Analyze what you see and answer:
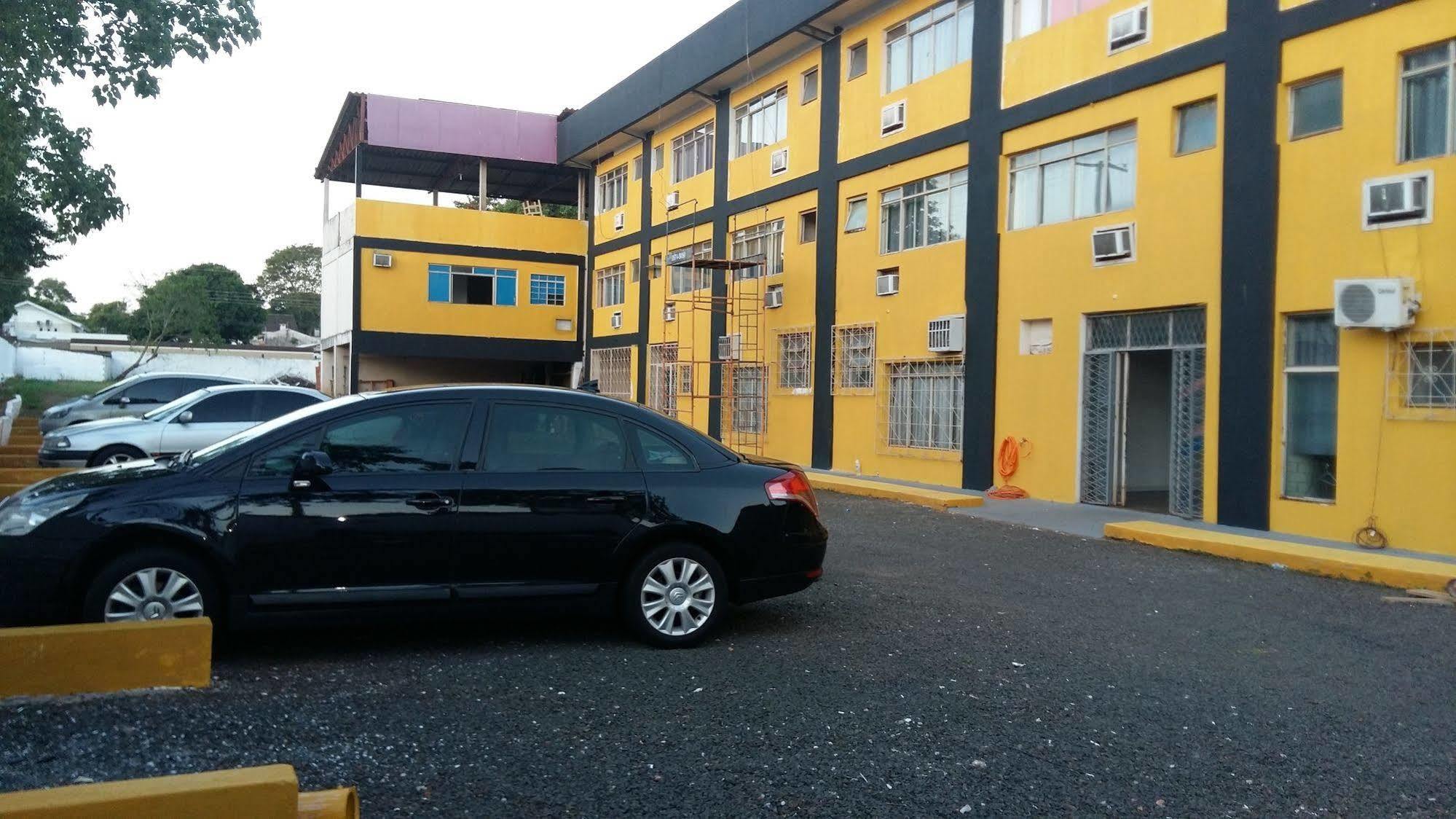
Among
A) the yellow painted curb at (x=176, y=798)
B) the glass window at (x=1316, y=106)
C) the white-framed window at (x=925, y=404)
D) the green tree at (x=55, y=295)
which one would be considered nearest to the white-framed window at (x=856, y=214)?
the white-framed window at (x=925, y=404)

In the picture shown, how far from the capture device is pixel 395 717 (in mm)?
5207

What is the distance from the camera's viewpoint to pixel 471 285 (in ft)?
116

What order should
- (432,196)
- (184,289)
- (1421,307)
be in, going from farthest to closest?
(184,289) → (432,196) → (1421,307)

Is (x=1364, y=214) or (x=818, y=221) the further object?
(x=818, y=221)

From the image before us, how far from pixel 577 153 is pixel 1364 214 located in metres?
25.9

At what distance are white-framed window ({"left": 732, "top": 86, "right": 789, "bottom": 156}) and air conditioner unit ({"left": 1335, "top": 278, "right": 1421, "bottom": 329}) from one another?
14.3 metres

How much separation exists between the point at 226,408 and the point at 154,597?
9633 millimetres

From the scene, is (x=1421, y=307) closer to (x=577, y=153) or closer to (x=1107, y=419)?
(x=1107, y=419)

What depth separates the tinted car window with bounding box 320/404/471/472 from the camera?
634 centimetres

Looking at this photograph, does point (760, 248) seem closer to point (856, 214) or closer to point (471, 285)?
point (856, 214)

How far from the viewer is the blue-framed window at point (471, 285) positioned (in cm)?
3469

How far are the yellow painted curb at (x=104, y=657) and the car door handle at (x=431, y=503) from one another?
1.25 metres

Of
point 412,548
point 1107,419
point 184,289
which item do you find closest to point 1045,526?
point 1107,419

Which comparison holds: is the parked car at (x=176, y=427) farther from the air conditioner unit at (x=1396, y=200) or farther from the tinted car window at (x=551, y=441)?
the air conditioner unit at (x=1396, y=200)
